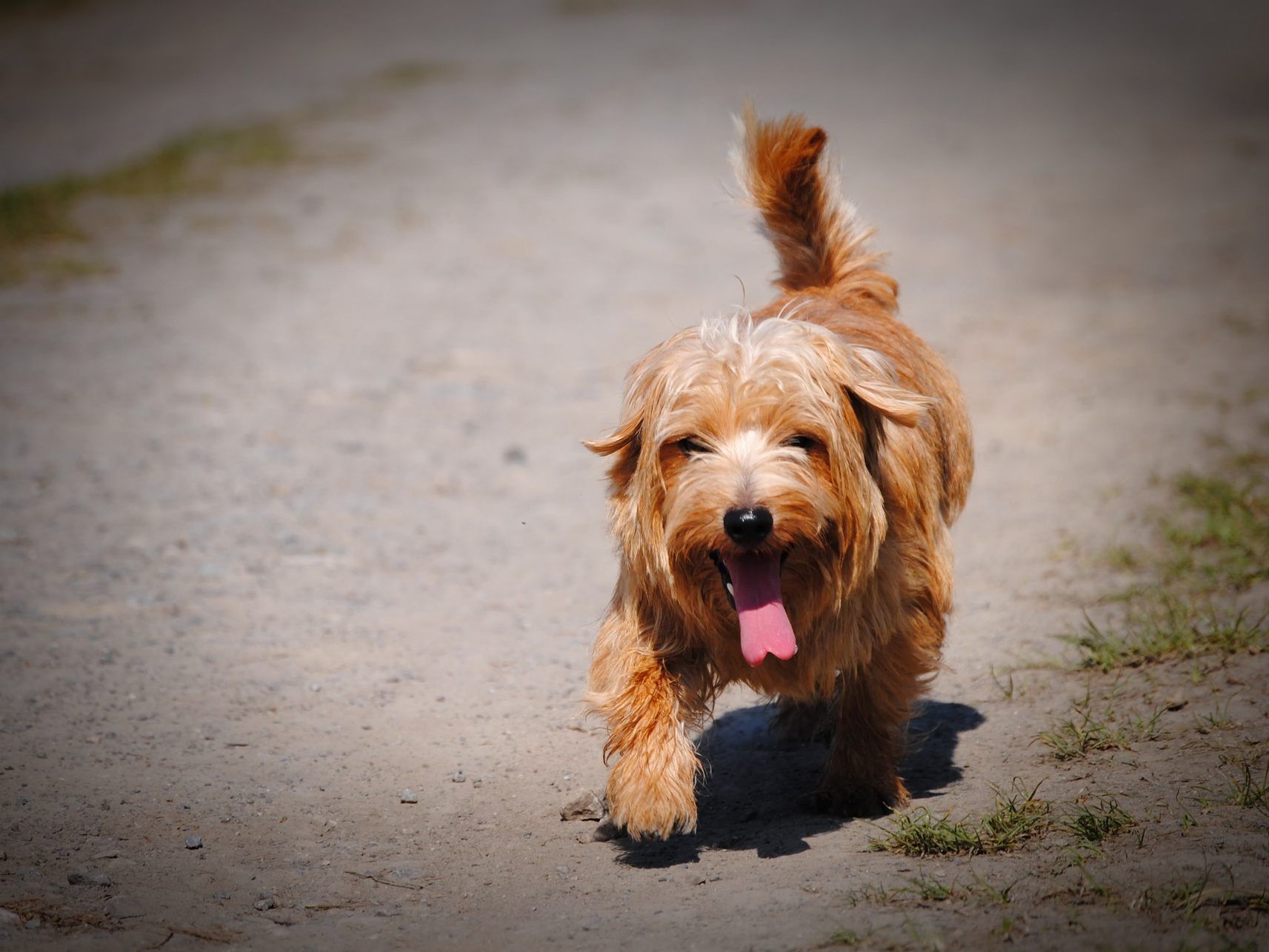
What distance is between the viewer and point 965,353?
29.6 feet

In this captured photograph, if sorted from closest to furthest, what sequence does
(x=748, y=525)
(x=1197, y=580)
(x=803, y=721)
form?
(x=748, y=525) → (x=803, y=721) → (x=1197, y=580)

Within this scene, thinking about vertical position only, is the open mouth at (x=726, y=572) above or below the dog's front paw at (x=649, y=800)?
above

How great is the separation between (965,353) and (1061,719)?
4.79 metres

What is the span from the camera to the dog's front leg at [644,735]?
11.8ft

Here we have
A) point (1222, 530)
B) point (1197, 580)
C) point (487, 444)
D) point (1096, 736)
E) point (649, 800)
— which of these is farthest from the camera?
point (487, 444)

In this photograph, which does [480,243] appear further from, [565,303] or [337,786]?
[337,786]

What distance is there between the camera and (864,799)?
4137 mm

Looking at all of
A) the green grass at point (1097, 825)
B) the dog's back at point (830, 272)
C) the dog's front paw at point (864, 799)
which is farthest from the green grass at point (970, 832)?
the dog's back at point (830, 272)

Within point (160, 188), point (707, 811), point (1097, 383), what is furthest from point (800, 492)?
point (160, 188)

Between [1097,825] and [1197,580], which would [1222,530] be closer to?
[1197,580]

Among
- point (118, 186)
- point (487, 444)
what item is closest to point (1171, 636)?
point (487, 444)

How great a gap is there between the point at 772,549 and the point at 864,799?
107cm

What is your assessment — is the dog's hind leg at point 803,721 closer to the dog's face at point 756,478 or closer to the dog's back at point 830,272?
the dog's back at point 830,272

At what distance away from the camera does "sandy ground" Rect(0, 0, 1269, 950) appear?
3.80 m
